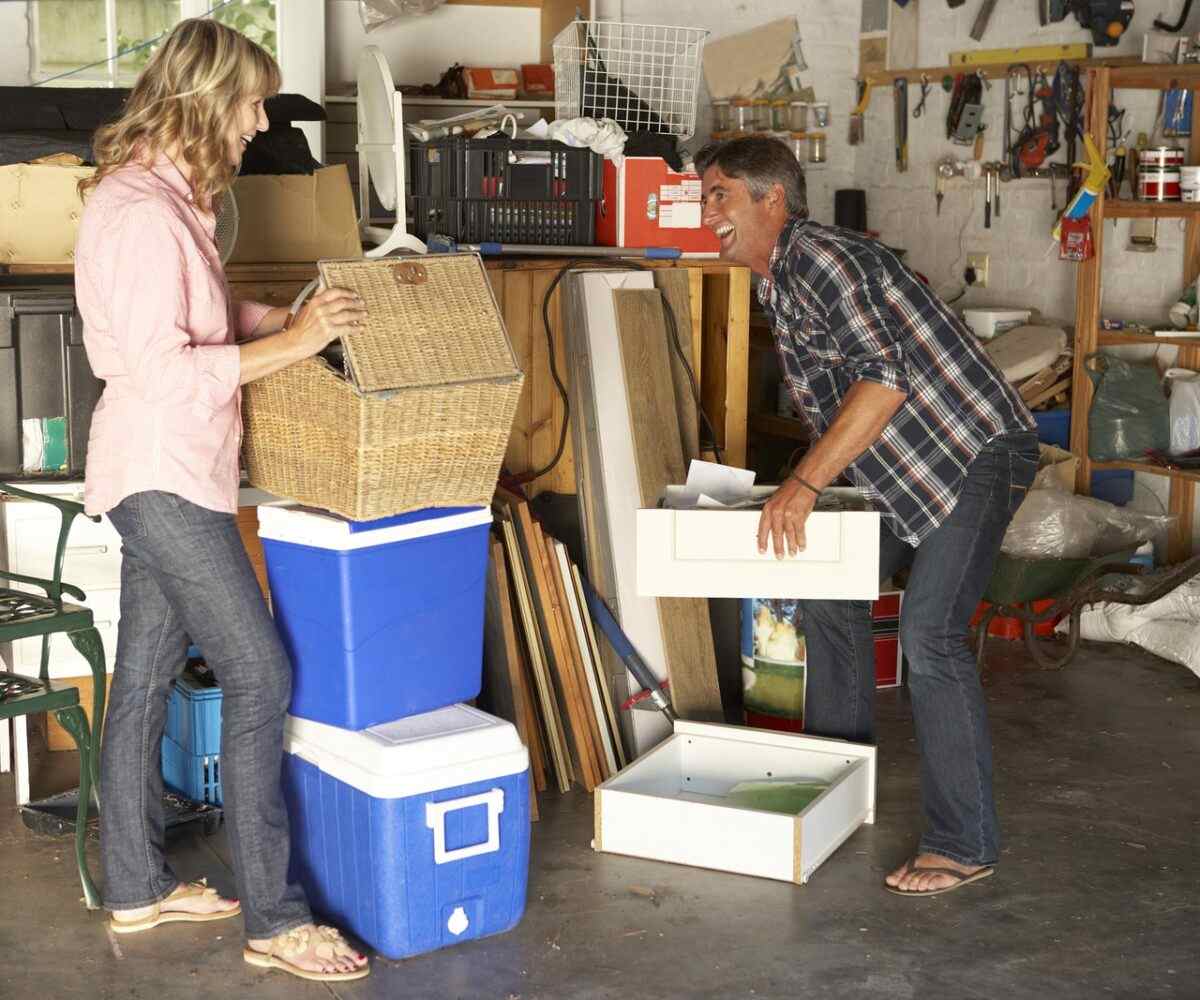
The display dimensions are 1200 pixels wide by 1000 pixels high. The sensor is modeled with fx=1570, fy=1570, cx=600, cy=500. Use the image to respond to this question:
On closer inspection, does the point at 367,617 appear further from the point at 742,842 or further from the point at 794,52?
the point at 794,52

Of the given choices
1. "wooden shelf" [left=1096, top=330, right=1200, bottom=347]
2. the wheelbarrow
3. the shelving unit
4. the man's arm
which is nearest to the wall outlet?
the shelving unit

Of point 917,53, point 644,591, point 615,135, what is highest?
point 917,53

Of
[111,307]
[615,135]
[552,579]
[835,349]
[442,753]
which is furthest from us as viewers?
[615,135]

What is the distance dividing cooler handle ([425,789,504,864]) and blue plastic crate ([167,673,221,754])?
2.82 ft

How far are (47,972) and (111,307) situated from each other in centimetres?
120

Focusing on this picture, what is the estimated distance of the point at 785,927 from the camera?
3.01 metres

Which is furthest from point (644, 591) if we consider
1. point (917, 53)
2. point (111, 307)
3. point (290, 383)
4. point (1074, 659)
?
point (917, 53)

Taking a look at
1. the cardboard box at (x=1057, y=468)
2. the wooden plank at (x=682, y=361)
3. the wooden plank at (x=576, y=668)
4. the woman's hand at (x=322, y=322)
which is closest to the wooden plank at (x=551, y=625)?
the wooden plank at (x=576, y=668)

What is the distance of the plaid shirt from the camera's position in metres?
2.97

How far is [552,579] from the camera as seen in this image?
3768 mm

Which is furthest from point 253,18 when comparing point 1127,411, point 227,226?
point 1127,411

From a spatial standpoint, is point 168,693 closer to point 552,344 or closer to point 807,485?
point 807,485

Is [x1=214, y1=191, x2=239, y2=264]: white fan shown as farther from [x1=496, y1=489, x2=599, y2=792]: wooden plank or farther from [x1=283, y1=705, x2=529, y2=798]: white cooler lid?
[x1=283, y1=705, x2=529, y2=798]: white cooler lid

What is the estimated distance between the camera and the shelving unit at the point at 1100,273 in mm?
5059
